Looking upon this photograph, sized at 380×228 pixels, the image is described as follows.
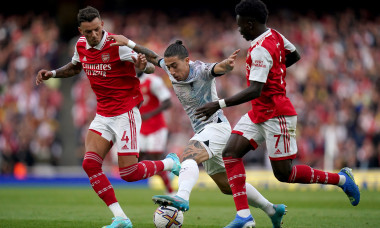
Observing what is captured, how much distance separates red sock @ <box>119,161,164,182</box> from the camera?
25.7ft

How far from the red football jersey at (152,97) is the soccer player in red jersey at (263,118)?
4.89m

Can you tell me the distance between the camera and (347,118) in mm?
19562

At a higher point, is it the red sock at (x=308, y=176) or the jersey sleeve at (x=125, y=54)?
the jersey sleeve at (x=125, y=54)

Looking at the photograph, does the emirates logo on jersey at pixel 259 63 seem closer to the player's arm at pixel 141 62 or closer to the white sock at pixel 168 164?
the player's arm at pixel 141 62

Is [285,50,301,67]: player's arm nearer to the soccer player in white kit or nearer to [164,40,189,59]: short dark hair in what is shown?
the soccer player in white kit

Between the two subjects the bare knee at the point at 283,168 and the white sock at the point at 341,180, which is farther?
the white sock at the point at 341,180

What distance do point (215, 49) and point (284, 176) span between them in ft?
50.9

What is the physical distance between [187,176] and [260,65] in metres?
1.52

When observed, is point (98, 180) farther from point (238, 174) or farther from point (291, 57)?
point (291, 57)

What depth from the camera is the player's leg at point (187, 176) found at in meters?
6.51

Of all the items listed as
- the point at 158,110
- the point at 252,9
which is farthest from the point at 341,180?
the point at 158,110

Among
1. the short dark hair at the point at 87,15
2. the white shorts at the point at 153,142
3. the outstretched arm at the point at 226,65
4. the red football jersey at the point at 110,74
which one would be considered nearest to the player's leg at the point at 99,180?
the red football jersey at the point at 110,74

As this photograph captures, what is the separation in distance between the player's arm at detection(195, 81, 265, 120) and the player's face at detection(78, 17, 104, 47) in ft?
6.48

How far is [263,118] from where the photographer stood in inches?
288
